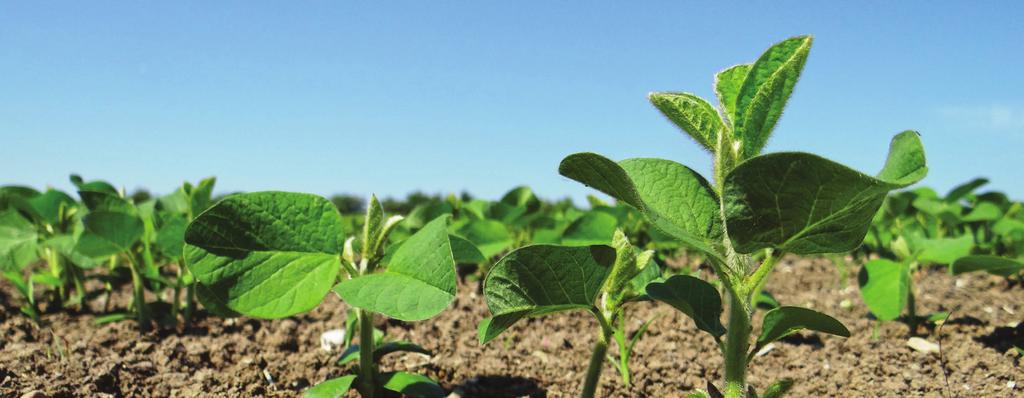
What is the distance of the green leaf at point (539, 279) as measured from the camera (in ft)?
4.17

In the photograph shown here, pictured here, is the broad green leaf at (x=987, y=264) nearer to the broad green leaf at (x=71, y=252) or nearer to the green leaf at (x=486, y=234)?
the green leaf at (x=486, y=234)

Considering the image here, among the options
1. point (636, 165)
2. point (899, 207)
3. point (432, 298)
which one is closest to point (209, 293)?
point (432, 298)

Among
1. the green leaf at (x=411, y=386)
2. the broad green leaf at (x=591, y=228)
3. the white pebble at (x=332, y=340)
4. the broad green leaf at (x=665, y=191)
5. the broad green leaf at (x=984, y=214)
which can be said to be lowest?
the white pebble at (x=332, y=340)

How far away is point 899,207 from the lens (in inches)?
204

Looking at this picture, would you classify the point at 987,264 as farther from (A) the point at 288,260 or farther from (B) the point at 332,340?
(B) the point at 332,340

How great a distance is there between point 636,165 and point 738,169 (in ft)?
1.12

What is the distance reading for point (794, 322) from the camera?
4.49 ft

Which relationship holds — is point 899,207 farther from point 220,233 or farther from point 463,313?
point 220,233

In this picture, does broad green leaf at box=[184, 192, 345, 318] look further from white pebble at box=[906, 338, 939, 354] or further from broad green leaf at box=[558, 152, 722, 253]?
white pebble at box=[906, 338, 939, 354]

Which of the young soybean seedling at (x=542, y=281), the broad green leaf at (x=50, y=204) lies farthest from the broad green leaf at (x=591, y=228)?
the broad green leaf at (x=50, y=204)

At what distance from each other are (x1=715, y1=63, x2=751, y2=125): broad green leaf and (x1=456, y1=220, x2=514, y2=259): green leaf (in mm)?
1737

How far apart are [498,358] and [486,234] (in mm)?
733

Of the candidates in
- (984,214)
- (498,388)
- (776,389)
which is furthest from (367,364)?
(984,214)

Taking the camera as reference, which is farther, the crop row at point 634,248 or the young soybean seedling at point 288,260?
the young soybean seedling at point 288,260
